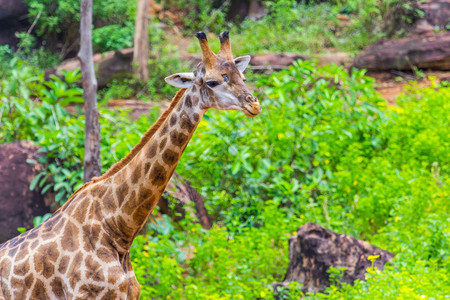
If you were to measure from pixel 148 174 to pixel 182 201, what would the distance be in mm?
3154

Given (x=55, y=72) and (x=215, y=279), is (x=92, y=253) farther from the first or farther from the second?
(x=55, y=72)

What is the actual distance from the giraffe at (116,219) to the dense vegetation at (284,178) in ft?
6.28

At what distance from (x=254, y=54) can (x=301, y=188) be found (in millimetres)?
6770

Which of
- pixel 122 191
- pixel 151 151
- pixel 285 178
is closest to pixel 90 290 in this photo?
pixel 122 191

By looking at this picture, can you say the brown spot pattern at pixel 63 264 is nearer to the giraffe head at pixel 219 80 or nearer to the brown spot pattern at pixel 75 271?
the brown spot pattern at pixel 75 271

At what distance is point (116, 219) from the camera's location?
13.0ft

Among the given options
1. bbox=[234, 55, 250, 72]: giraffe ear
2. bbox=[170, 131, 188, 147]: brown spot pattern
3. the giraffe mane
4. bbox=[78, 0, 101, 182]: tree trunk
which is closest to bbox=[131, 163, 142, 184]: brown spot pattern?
the giraffe mane

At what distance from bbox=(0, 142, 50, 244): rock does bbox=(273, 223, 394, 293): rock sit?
2849mm

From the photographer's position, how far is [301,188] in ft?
27.4

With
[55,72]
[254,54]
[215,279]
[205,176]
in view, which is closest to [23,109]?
[205,176]

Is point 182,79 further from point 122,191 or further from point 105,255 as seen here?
point 105,255

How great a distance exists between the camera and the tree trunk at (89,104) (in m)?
6.72

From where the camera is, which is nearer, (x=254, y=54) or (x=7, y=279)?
(x=7, y=279)

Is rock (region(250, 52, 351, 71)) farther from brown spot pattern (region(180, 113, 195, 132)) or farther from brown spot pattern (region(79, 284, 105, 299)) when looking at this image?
brown spot pattern (region(79, 284, 105, 299))
